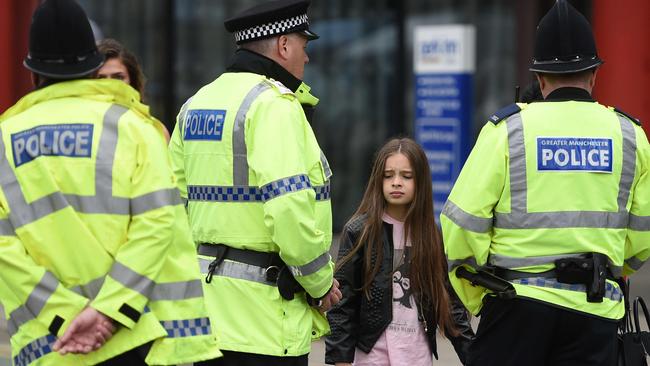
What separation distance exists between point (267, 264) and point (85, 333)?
114 centimetres

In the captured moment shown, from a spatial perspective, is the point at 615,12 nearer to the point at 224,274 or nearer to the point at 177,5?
the point at 177,5

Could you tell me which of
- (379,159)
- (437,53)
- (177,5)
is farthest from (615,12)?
(379,159)

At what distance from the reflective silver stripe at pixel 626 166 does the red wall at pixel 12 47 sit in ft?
26.4

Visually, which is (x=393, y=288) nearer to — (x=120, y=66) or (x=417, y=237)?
(x=417, y=237)

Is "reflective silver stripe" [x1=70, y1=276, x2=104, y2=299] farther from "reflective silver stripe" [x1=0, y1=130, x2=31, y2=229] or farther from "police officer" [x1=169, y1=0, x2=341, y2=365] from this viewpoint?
"police officer" [x1=169, y1=0, x2=341, y2=365]

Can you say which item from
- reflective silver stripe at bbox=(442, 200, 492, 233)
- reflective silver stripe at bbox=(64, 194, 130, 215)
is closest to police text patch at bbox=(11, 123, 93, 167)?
reflective silver stripe at bbox=(64, 194, 130, 215)

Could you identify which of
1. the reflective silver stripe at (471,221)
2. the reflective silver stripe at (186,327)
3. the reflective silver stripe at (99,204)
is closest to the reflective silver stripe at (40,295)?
the reflective silver stripe at (99,204)

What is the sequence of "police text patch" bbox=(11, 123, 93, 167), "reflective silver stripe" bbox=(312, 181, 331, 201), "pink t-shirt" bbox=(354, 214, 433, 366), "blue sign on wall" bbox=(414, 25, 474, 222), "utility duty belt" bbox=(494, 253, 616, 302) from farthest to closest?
"blue sign on wall" bbox=(414, 25, 474, 222) < "pink t-shirt" bbox=(354, 214, 433, 366) < "reflective silver stripe" bbox=(312, 181, 331, 201) < "utility duty belt" bbox=(494, 253, 616, 302) < "police text patch" bbox=(11, 123, 93, 167)

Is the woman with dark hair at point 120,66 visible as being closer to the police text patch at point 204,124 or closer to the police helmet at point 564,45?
the police text patch at point 204,124

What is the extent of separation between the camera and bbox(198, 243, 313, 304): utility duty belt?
4766mm

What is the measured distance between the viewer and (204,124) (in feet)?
16.0

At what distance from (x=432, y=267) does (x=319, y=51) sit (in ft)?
24.8

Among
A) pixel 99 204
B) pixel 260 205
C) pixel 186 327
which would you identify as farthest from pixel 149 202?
pixel 260 205

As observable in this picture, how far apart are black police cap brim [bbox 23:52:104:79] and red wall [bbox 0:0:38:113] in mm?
8192
